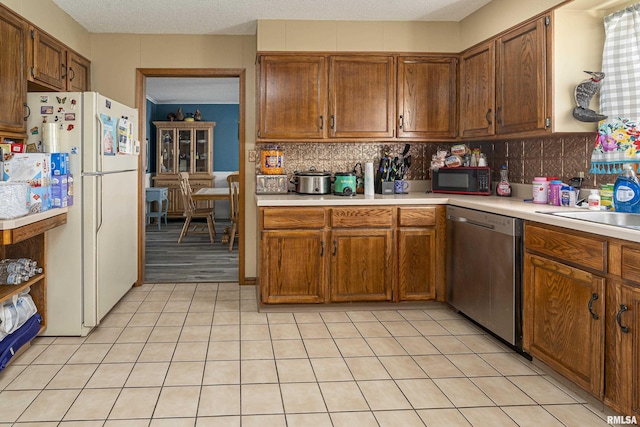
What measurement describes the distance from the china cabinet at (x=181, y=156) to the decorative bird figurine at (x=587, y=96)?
7413mm

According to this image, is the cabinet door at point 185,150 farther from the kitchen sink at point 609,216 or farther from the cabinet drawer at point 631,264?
the cabinet drawer at point 631,264

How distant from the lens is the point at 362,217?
3693mm

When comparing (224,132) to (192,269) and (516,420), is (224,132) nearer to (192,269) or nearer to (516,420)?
(192,269)

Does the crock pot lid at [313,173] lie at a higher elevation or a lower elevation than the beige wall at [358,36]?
lower

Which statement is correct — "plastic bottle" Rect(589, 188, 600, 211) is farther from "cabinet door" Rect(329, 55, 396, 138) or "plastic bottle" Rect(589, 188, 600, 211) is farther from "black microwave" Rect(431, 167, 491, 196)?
"cabinet door" Rect(329, 55, 396, 138)

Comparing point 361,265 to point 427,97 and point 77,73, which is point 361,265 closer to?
point 427,97

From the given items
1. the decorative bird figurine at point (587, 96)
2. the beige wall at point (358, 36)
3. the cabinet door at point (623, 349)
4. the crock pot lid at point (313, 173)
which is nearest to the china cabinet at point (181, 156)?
the crock pot lid at point (313, 173)

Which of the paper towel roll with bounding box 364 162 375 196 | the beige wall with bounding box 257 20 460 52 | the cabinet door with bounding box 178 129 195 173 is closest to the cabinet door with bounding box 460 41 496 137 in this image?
the beige wall with bounding box 257 20 460 52

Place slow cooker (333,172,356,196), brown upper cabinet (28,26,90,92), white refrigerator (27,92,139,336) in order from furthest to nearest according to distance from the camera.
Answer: slow cooker (333,172,356,196) → brown upper cabinet (28,26,90,92) → white refrigerator (27,92,139,336)

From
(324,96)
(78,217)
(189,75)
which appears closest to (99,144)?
(78,217)

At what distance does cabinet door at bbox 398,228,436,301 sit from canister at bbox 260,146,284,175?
1.24 m

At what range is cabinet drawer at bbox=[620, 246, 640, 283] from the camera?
6.34ft

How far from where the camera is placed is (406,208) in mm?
3703

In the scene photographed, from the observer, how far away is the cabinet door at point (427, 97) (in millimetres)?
Answer: 4102
